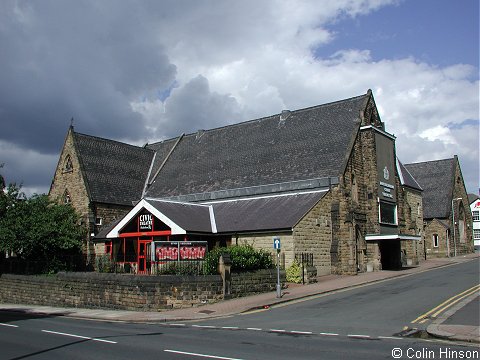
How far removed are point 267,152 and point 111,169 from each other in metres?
13.8

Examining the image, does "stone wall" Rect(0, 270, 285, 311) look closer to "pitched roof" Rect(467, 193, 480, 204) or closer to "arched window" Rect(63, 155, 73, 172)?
"arched window" Rect(63, 155, 73, 172)

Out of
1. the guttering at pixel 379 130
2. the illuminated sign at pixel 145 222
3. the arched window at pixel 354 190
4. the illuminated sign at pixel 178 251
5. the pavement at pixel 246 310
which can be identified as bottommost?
the pavement at pixel 246 310

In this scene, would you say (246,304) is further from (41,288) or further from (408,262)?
(408,262)

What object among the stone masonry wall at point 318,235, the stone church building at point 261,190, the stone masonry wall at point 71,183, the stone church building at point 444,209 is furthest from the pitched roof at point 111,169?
the stone church building at point 444,209

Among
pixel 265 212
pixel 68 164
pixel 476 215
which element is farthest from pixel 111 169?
pixel 476 215

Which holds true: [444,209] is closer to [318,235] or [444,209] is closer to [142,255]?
[318,235]

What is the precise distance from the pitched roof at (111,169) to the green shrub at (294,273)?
17718 mm

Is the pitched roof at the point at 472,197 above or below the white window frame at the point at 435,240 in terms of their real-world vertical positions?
above

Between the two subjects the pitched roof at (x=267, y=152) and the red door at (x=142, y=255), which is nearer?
the red door at (x=142, y=255)

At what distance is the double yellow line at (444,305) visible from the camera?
15.0 metres

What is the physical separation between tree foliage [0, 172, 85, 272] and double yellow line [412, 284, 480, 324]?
22832 millimetres

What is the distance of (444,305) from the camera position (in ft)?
56.7

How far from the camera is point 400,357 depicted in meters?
9.87

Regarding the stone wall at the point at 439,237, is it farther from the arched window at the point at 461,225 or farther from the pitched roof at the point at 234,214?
the pitched roof at the point at 234,214
